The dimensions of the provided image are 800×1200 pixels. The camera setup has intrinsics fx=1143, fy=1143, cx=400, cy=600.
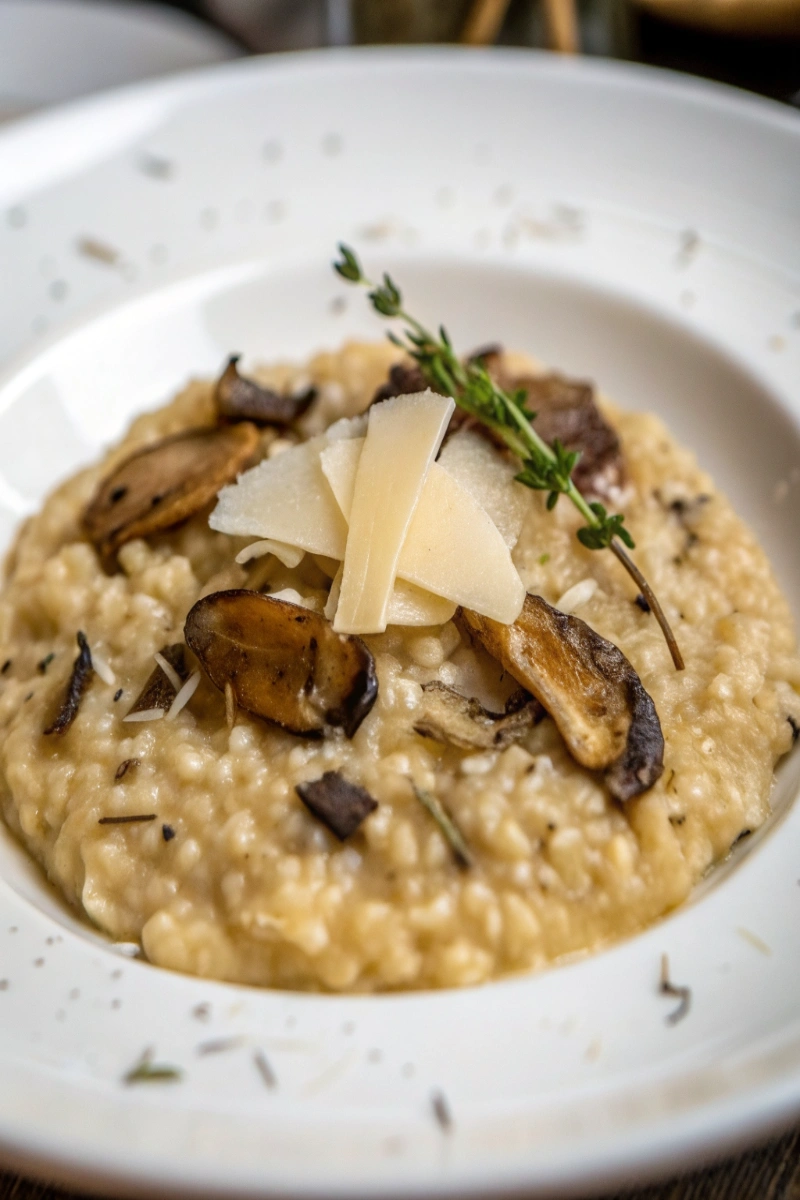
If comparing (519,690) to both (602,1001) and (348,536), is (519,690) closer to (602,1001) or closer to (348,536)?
(348,536)

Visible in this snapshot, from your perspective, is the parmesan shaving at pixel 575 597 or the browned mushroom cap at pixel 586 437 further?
the browned mushroom cap at pixel 586 437

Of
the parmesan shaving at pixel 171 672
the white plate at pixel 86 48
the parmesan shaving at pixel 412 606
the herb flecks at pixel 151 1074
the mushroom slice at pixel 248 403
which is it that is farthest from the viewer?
the white plate at pixel 86 48

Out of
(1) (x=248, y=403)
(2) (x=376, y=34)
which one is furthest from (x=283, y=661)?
(2) (x=376, y=34)

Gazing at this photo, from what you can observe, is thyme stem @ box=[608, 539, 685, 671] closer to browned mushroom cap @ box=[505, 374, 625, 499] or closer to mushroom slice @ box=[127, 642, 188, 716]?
browned mushroom cap @ box=[505, 374, 625, 499]

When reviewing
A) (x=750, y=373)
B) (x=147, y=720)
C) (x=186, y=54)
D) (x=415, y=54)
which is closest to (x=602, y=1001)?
(x=147, y=720)

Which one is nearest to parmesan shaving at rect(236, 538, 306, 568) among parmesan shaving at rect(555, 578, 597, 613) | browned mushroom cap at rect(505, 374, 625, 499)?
parmesan shaving at rect(555, 578, 597, 613)

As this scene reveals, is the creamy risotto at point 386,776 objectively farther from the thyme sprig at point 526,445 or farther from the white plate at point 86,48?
the white plate at point 86,48

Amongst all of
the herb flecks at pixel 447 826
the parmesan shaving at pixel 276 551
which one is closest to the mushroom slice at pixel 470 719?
the herb flecks at pixel 447 826
